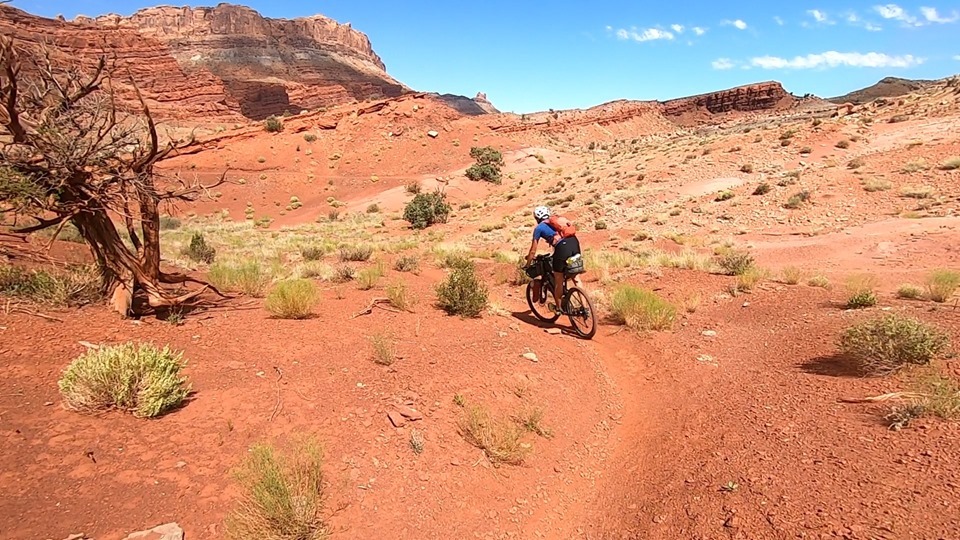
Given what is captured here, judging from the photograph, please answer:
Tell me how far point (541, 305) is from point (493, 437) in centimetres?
448

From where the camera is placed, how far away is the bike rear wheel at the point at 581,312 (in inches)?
309

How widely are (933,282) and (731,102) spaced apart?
89650 mm

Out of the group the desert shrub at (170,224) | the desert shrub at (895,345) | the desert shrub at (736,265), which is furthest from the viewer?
the desert shrub at (170,224)

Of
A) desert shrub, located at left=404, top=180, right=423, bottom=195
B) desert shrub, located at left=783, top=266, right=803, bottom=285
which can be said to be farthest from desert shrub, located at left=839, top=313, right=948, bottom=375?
desert shrub, located at left=404, top=180, right=423, bottom=195

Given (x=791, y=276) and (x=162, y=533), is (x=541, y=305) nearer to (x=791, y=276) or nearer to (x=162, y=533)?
(x=791, y=276)

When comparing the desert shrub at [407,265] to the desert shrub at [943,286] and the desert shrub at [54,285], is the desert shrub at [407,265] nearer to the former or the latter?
the desert shrub at [54,285]

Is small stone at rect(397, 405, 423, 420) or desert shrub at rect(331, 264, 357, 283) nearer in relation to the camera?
small stone at rect(397, 405, 423, 420)

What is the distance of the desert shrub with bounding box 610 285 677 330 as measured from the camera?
326 inches

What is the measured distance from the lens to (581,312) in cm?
798

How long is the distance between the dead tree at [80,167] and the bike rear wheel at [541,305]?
5.34 m

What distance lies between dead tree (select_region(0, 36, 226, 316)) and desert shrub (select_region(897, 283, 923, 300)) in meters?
10.8

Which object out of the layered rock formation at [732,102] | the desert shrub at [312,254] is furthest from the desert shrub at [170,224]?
the layered rock formation at [732,102]

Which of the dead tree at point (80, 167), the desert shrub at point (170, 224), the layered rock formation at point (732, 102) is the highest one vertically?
the layered rock formation at point (732, 102)

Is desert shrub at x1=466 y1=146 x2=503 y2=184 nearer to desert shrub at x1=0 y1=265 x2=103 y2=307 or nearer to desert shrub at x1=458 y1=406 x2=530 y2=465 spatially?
desert shrub at x1=0 y1=265 x2=103 y2=307
